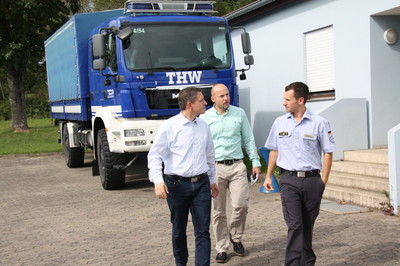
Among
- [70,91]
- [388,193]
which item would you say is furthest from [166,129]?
[70,91]

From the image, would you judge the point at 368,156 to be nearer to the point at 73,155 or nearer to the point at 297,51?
the point at 297,51

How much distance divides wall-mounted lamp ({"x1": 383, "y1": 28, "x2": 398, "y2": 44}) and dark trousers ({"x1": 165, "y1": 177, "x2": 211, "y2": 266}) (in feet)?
22.8

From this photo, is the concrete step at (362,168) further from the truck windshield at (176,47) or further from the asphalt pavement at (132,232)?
the truck windshield at (176,47)

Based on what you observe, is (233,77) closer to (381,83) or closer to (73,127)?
(381,83)

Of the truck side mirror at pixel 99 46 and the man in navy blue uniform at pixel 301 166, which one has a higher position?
the truck side mirror at pixel 99 46

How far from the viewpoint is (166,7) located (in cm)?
1112

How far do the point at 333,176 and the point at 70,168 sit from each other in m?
8.83

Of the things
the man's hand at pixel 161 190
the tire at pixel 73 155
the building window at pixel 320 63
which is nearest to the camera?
the man's hand at pixel 161 190

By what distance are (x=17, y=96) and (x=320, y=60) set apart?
2476cm

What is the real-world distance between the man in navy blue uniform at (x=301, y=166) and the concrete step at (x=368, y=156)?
477 cm

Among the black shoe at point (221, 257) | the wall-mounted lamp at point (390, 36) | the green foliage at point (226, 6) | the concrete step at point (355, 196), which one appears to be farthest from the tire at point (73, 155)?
the green foliage at point (226, 6)

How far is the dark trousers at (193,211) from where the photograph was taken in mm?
4973

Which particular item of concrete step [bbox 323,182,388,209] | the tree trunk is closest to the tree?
the tree trunk

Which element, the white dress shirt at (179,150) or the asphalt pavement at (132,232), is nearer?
the white dress shirt at (179,150)
